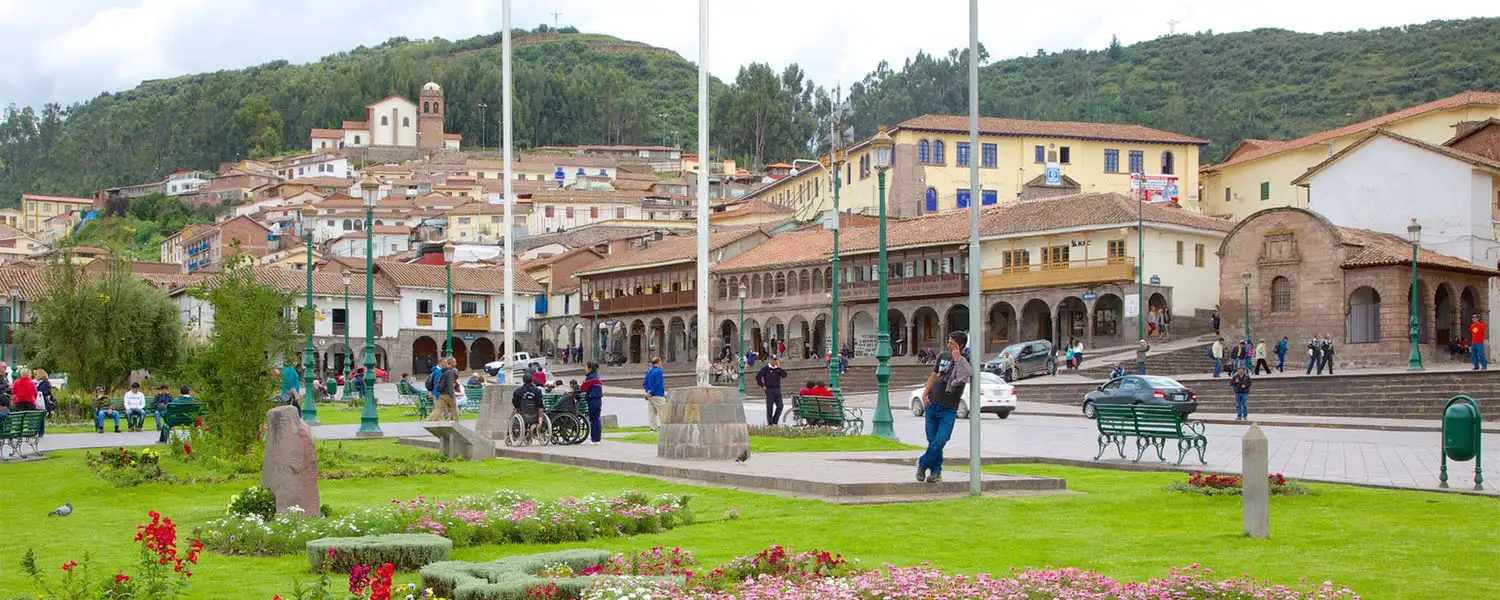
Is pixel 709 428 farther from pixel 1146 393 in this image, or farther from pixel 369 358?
pixel 1146 393

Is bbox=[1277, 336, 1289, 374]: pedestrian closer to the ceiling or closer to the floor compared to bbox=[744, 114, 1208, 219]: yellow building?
closer to the floor

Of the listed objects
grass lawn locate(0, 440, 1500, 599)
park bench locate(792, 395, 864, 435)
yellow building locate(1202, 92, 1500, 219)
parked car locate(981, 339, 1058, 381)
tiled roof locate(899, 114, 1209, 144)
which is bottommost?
grass lawn locate(0, 440, 1500, 599)

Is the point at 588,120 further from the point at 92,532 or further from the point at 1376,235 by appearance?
the point at 92,532

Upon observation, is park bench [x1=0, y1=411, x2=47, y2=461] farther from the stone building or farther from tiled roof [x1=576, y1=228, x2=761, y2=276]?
tiled roof [x1=576, y1=228, x2=761, y2=276]

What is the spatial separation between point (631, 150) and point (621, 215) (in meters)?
44.7

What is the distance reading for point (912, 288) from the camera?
63.2 m

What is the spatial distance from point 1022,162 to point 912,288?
18706mm

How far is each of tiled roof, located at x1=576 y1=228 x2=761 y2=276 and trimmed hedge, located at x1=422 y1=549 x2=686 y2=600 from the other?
61.2 metres

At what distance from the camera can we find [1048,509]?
13570 millimetres

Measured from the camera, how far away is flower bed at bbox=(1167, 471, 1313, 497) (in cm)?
1458

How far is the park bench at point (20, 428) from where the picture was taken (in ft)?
69.2

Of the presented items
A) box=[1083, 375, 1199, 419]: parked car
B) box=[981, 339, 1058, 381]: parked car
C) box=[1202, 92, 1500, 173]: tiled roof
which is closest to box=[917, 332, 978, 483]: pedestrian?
box=[1083, 375, 1199, 419]: parked car

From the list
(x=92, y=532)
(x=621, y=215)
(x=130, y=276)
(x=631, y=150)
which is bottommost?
(x=92, y=532)

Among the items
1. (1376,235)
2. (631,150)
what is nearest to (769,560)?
(1376,235)
